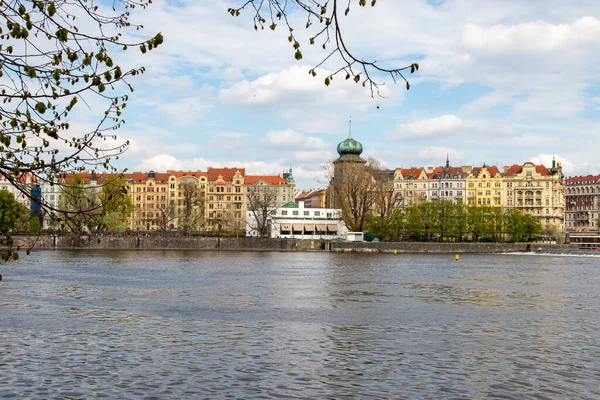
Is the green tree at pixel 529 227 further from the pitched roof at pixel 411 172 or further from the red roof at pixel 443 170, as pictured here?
the pitched roof at pixel 411 172

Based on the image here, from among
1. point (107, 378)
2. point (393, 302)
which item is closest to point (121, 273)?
point (393, 302)

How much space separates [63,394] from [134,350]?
4.98 meters

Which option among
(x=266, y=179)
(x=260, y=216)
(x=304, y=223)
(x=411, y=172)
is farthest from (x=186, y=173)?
(x=304, y=223)

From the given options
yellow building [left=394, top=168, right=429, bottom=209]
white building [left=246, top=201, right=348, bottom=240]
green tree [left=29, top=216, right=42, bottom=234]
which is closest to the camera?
green tree [left=29, top=216, right=42, bottom=234]

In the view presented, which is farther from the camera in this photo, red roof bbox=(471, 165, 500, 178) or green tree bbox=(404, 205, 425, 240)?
red roof bbox=(471, 165, 500, 178)

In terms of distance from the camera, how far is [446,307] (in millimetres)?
32375

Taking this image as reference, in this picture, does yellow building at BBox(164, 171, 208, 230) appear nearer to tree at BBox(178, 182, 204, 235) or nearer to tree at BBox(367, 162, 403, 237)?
tree at BBox(178, 182, 204, 235)

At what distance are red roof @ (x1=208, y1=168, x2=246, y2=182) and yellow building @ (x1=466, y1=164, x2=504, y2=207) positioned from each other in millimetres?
55946

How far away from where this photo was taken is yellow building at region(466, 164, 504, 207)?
172m

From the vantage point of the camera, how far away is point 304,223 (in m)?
132

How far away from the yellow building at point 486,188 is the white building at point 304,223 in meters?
49.5

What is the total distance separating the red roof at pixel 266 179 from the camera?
615 ft

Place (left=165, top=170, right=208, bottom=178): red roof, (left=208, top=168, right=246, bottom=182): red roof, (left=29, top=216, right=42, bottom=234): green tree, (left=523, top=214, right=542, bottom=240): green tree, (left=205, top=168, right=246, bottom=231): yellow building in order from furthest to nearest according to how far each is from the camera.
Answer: (left=208, top=168, right=246, bottom=182): red roof, (left=165, top=170, right=208, bottom=178): red roof, (left=205, top=168, right=246, bottom=231): yellow building, (left=523, top=214, right=542, bottom=240): green tree, (left=29, top=216, right=42, bottom=234): green tree

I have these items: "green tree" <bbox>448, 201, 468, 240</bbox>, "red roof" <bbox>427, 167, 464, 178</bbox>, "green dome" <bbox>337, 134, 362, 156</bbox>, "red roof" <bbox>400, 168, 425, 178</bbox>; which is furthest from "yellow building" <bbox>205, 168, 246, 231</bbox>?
"green tree" <bbox>448, 201, 468, 240</bbox>
